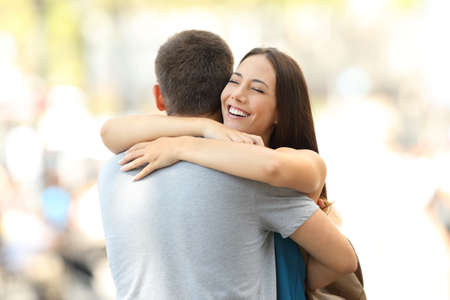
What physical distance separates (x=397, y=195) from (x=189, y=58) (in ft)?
10.8

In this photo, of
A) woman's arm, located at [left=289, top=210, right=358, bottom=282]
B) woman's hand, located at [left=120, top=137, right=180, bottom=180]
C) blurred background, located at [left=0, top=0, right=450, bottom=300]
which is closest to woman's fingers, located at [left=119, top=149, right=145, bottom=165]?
woman's hand, located at [left=120, top=137, right=180, bottom=180]

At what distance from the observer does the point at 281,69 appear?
4.35 ft

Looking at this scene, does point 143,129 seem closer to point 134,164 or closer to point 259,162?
point 134,164

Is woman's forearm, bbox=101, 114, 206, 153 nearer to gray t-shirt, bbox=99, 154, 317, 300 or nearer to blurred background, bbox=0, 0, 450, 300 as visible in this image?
gray t-shirt, bbox=99, 154, 317, 300

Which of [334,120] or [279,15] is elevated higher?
[279,15]

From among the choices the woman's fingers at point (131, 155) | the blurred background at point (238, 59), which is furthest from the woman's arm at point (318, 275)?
the blurred background at point (238, 59)

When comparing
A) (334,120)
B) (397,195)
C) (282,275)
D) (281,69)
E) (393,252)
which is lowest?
(393,252)

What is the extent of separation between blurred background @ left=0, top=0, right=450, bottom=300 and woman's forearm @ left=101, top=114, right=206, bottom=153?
9.83 feet

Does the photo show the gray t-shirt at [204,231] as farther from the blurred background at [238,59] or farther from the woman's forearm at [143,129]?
the blurred background at [238,59]

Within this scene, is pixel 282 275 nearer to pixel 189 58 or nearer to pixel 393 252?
pixel 189 58

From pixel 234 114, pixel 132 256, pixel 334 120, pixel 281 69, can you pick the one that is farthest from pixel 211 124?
pixel 334 120

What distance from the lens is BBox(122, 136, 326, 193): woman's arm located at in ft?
3.58

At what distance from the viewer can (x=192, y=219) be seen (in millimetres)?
1155

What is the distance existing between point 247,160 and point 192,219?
17 centimetres
